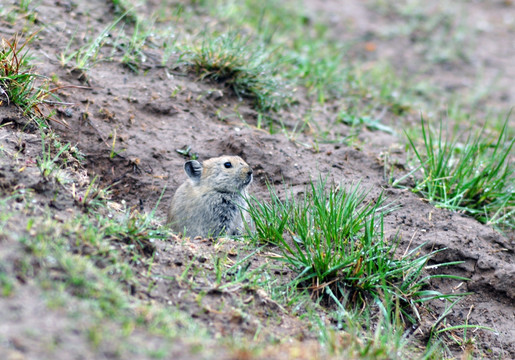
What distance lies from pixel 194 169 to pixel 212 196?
29 cm

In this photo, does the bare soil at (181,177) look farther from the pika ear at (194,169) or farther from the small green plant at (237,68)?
the pika ear at (194,169)

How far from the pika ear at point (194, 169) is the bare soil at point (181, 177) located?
0.32 metres

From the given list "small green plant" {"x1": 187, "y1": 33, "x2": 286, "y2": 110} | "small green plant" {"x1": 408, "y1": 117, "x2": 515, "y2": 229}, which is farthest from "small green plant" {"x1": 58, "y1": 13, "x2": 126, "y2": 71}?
"small green plant" {"x1": 408, "y1": 117, "x2": 515, "y2": 229}

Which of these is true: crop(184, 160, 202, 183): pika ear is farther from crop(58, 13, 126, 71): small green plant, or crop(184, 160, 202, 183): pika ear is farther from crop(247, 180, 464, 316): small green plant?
crop(58, 13, 126, 71): small green plant

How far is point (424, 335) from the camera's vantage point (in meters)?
3.88

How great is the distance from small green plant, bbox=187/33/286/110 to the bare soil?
0.17 metres

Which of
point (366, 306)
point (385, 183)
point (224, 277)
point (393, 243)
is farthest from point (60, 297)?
point (385, 183)

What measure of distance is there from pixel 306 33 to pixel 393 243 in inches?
219

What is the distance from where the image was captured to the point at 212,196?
4.97 m

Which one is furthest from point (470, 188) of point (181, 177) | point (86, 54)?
point (86, 54)

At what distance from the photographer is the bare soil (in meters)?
2.85

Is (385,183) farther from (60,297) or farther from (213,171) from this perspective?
(60,297)

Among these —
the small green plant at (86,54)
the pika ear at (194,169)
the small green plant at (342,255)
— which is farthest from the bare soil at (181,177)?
the pika ear at (194,169)

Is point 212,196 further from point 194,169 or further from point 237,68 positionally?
point 237,68
